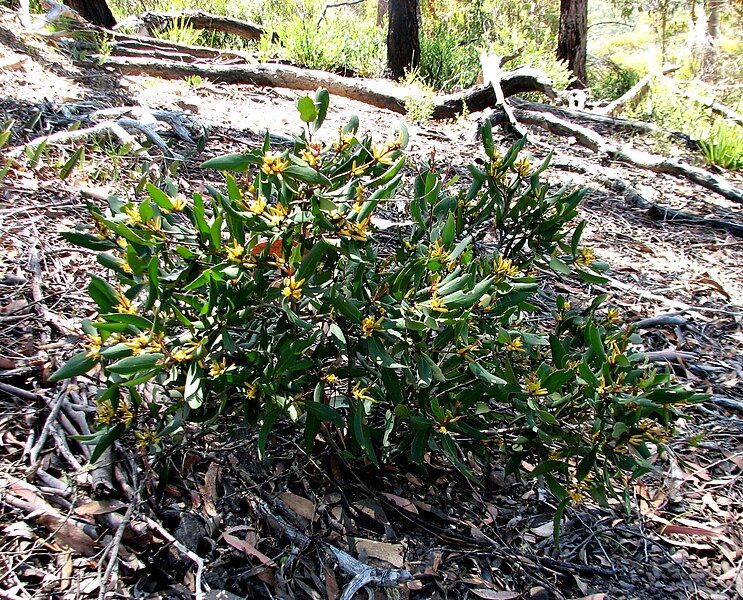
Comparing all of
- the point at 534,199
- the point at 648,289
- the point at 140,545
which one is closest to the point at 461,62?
the point at 648,289

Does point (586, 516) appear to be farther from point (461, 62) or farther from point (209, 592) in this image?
point (461, 62)

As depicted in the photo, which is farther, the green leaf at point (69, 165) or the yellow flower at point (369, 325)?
the green leaf at point (69, 165)

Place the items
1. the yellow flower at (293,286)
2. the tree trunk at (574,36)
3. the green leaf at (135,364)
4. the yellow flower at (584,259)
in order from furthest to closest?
the tree trunk at (574,36), the yellow flower at (584,259), the yellow flower at (293,286), the green leaf at (135,364)

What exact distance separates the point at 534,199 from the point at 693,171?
3.65m

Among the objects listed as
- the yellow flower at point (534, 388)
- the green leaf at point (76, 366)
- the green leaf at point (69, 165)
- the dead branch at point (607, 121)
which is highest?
the dead branch at point (607, 121)

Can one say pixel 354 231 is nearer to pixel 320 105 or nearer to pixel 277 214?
pixel 277 214

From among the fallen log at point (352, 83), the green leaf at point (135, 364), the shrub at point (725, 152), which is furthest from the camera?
the fallen log at point (352, 83)

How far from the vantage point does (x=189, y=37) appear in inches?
267

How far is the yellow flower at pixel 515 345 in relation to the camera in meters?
1.78

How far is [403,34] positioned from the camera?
7.30 meters

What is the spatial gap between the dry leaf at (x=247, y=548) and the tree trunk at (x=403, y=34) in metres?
6.48

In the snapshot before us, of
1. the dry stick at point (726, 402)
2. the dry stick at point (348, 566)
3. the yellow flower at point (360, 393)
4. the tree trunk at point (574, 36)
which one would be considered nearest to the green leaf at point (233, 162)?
the yellow flower at point (360, 393)

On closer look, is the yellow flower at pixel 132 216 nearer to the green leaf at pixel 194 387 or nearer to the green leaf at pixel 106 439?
the green leaf at pixel 194 387

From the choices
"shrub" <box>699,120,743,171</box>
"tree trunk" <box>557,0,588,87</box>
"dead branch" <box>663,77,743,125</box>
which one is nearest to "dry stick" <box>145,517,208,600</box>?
"shrub" <box>699,120,743,171</box>
